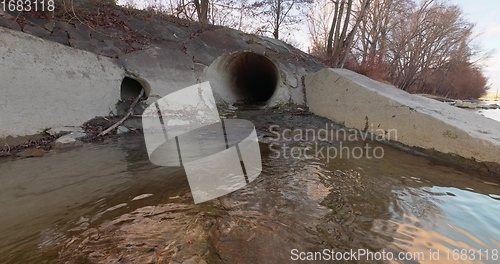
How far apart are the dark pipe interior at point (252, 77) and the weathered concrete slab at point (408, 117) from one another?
3536 mm

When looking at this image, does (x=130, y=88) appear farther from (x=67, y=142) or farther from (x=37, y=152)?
(x=37, y=152)

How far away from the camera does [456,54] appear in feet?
95.2

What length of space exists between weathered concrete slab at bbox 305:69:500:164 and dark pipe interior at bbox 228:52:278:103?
3536mm

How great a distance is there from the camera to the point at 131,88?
7.70 m

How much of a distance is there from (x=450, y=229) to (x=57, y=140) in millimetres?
6305

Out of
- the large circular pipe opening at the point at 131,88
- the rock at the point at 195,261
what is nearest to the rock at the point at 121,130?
the large circular pipe opening at the point at 131,88

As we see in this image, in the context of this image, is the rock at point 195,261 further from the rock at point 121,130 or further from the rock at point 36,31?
the rock at point 36,31

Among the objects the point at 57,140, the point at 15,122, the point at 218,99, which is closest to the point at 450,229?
the point at 57,140

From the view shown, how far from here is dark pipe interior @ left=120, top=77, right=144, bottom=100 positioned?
7363mm

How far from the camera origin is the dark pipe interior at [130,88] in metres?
7.36

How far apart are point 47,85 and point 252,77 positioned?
9075mm

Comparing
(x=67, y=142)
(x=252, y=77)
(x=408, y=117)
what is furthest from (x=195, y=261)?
(x=252, y=77)

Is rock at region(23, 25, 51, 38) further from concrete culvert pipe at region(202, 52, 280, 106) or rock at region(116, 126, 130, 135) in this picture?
concrete culvert pipe at region(202, 52, 280, 106)

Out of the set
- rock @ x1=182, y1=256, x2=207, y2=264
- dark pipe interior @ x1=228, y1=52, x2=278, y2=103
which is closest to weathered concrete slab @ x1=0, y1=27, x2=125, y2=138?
rock @ x1=182, y1=256, x2=207, y2=264
